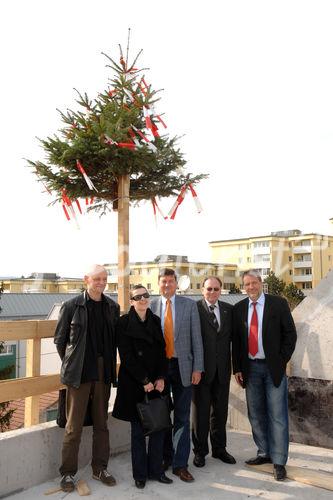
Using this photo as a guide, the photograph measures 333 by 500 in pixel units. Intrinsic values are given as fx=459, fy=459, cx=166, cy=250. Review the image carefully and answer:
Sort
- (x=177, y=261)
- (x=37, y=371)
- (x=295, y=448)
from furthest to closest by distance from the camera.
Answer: (x=177, y=261) < (x=295, y=448) < (x=37, y=371)

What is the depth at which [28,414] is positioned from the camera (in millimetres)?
4223

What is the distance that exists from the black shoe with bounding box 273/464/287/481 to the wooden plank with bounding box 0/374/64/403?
2070mm

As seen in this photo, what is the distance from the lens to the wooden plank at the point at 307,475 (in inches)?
155

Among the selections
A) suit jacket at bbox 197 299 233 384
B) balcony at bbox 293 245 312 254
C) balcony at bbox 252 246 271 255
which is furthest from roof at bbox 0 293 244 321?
balcony at bbox 293 245 312 254

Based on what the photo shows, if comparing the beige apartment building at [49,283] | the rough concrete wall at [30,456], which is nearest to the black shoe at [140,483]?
the rough concrete wall at [30,456]

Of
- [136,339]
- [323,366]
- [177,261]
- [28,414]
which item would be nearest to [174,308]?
[136,339]

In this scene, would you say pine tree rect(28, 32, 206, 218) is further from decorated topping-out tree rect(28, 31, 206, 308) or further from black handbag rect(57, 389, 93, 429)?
black handbag rect(57, 389, 93, 429)

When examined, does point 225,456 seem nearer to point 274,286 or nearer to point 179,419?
point 179,419

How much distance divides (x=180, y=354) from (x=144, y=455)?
918 millimetres

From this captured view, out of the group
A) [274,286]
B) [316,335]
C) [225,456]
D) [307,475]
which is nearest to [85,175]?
[316,335]

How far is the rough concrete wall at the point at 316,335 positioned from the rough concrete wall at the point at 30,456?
2575 mm

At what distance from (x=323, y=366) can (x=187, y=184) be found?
3.40 meters

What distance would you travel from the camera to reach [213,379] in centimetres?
453

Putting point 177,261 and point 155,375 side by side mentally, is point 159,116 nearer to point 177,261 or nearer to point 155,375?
point 155,375
